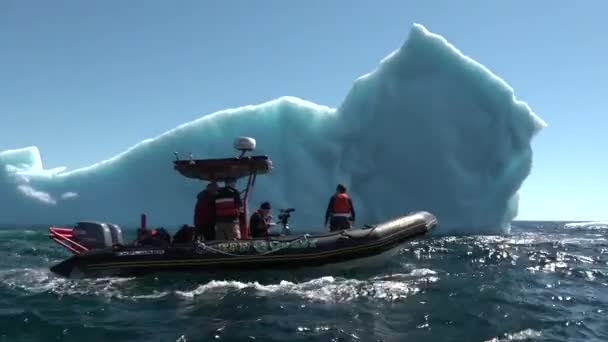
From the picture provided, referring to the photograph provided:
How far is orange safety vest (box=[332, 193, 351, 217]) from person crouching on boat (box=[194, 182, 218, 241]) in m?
2.20

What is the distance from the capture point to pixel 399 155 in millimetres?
21531

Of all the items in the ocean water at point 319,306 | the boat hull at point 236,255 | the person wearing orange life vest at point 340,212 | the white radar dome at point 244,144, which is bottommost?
the ocean water at point 319,306

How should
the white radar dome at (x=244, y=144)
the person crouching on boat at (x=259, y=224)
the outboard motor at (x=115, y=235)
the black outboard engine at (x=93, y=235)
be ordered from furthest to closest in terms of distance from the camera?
the outboard motor at (x=115, y=235), the person crouching on boat at (x=259, y=224), the black outboard engine at (x=93, y=235), the white radar dome at (x=244, y=144)

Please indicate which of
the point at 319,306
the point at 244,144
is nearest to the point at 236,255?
the point at 244,144

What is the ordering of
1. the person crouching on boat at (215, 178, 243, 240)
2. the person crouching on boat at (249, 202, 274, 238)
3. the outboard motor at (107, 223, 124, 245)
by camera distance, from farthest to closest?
the outboard motor at (107, 223, 124, 245) → the person crouching on boat at (249, 202, 274, 238) → the person crouching on boat at (215, 178, 243, 240)

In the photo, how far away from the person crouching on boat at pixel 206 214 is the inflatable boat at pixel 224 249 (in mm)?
169

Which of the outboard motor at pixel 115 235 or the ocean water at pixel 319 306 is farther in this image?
the outboard motor at pixel 115 235

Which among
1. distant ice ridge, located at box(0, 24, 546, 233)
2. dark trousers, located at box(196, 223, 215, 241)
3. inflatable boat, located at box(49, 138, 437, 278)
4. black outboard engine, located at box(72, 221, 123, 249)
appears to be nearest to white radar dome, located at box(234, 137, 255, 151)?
inflatable boat, located at box(49, 138, 437, 278)

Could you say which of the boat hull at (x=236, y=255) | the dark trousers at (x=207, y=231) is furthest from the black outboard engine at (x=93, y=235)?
the dark trousers at (x=207, y=231)

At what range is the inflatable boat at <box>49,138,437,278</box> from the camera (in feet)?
26.2

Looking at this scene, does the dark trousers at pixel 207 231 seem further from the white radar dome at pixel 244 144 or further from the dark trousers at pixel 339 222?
the dark trousers at pixel 339 222

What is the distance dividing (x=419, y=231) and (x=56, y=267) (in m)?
6.12

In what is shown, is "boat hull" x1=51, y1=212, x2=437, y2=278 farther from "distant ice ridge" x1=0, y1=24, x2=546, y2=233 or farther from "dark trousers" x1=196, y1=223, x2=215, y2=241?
"distant ice ridge" x1=0, y1=24, x2=546, y2=233

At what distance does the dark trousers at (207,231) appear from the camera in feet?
29.0
